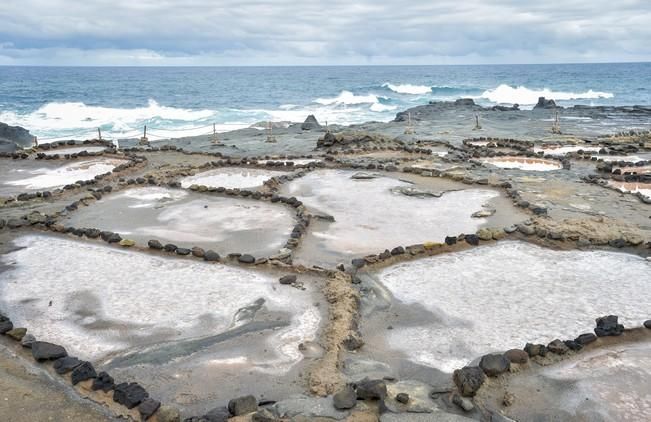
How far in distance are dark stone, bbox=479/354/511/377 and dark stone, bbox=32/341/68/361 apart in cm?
498

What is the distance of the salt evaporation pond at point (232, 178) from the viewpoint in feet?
56.5

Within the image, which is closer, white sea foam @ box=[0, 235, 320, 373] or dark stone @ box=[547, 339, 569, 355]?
dark stone @ box=[547, 339, 569, 355]

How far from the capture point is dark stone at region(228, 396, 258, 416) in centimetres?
557

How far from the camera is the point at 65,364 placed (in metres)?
6.48

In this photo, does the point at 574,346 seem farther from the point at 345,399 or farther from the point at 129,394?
the point at 129,394

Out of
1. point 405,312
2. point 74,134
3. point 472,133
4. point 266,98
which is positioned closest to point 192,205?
point 405,312

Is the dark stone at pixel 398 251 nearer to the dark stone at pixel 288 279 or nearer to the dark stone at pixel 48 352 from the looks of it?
the dark stone at pixel 288 279

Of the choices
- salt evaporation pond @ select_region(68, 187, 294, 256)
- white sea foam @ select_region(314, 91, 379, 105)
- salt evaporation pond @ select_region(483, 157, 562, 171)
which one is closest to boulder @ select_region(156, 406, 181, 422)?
salt evaporation pond @ select_region(68, 187, 294, 256)

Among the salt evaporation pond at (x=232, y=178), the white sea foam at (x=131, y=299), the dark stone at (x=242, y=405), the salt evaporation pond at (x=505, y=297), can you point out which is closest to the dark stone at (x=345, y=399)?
the dark stone at (x=242, y=405)

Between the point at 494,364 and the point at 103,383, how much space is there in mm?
4385

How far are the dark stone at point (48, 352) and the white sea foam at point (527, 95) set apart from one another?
7975 cm

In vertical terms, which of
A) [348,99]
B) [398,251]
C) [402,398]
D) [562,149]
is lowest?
[402,398]

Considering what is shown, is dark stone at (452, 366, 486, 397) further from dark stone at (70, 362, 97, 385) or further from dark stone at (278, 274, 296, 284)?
dark stone at (70, 362, 97, 385)

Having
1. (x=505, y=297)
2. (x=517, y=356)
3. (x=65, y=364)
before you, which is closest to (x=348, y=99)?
(x=505, y=297)
